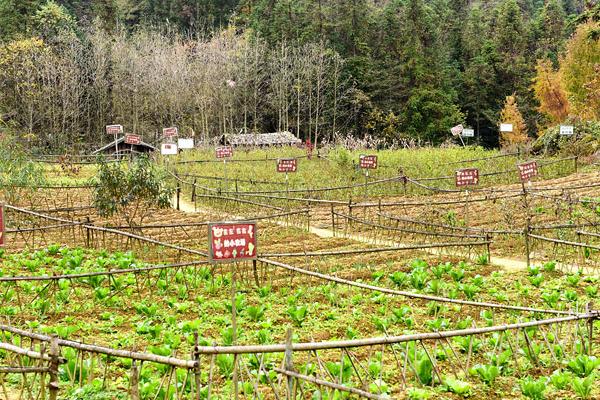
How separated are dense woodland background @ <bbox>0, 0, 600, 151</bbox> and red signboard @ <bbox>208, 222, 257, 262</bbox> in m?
30.6

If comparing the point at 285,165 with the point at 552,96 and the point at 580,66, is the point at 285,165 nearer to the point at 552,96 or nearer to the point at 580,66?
the point at 580,66

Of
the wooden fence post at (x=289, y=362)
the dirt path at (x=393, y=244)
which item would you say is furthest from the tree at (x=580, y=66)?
the wooden fence post at (x=289, y=362)

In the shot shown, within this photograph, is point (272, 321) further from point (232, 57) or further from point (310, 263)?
point (232, 57)

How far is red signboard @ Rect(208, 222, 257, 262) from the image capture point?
7.24 m

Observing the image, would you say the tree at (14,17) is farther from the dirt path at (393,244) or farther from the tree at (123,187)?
the tree at (123,187)

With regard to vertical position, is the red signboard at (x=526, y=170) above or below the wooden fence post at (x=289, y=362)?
above

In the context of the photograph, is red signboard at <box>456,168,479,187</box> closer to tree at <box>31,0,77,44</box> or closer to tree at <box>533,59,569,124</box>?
tree at <box>533,59,569,124</box>

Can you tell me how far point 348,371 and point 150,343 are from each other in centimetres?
255

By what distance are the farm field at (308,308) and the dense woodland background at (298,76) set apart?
2104 centimetres

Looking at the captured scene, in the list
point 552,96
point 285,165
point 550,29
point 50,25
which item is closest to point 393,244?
point 285,165

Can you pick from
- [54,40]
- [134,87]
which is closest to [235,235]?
[134,87]

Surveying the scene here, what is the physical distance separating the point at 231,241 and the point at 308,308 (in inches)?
90.3

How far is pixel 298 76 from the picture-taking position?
42.7 m

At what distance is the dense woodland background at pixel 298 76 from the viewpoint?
39.2 m
